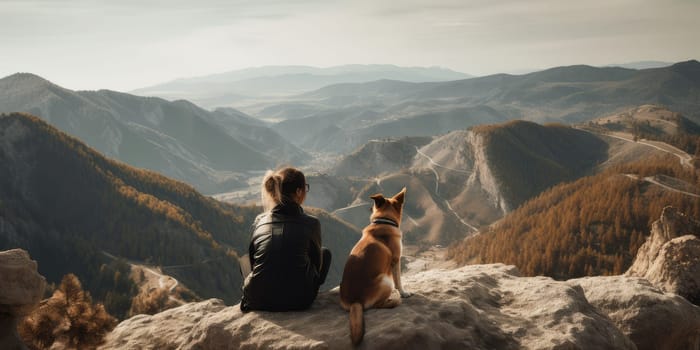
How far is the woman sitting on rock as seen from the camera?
10.6 meters

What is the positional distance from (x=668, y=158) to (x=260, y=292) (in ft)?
551

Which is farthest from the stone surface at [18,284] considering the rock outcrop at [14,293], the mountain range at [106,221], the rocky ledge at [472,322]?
the mountain range at [106,221]

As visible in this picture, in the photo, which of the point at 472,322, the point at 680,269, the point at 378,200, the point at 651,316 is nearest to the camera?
the point at 472,322

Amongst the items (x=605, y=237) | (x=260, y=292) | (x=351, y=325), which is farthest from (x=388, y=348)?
(x=605, y=237)

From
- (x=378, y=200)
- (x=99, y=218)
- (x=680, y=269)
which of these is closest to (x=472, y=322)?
(x=378, y=200)

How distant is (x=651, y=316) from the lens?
14.2 metres

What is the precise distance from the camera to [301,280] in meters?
10.9

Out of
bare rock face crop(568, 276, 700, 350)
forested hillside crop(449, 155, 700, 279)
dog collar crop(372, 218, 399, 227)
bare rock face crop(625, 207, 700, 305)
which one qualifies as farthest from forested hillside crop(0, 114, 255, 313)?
bare rock face crop(568, 276, 700, 350)

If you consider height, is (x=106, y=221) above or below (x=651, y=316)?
below

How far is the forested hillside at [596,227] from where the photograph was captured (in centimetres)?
8538

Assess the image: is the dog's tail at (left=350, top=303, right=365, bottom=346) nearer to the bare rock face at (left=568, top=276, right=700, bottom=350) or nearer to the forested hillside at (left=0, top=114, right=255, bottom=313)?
the bare rock face at (left=568, top=276, right=700, bottom=350)

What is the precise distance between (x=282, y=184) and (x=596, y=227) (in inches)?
3868

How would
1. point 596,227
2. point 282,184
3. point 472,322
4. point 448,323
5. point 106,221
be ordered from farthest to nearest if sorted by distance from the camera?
1. point 106,221
2. point 596,227
3. point 282,184
4. point 472,322
5. point 448,323

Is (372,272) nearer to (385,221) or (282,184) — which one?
(385,221)
